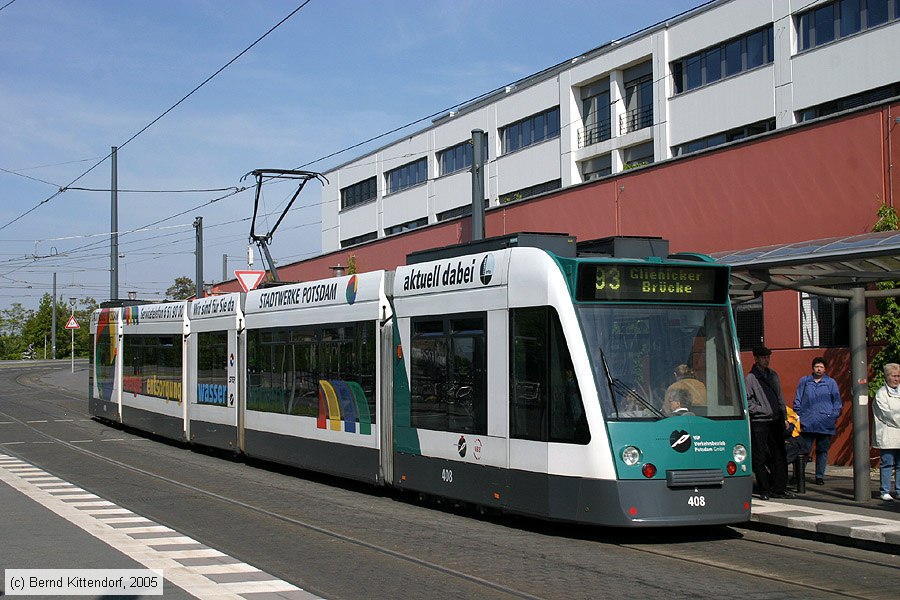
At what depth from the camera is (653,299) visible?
11.1 m

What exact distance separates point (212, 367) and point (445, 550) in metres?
11.5

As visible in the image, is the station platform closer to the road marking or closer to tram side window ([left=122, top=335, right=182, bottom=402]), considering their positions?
the road marking

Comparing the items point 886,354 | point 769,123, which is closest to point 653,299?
point 886,354

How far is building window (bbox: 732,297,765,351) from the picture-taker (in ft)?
62.6

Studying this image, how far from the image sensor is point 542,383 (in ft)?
36.0

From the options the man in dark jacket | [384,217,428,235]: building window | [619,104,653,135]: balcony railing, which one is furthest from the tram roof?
[384,217,428,235]: building window

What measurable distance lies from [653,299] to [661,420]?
A: 1.29 meters

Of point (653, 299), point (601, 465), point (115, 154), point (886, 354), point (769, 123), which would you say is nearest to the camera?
point (601, 465)

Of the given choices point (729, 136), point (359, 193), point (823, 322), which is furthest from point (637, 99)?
point (823, 322)

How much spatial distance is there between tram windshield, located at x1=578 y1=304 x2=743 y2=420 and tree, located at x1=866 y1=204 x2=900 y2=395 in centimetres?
583

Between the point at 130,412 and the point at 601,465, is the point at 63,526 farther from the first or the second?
the point at 130,412

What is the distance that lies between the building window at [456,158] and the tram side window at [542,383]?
3565 cm

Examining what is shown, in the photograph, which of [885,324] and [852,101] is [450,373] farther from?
[852,101]

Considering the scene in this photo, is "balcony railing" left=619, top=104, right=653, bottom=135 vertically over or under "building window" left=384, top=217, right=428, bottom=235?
over
